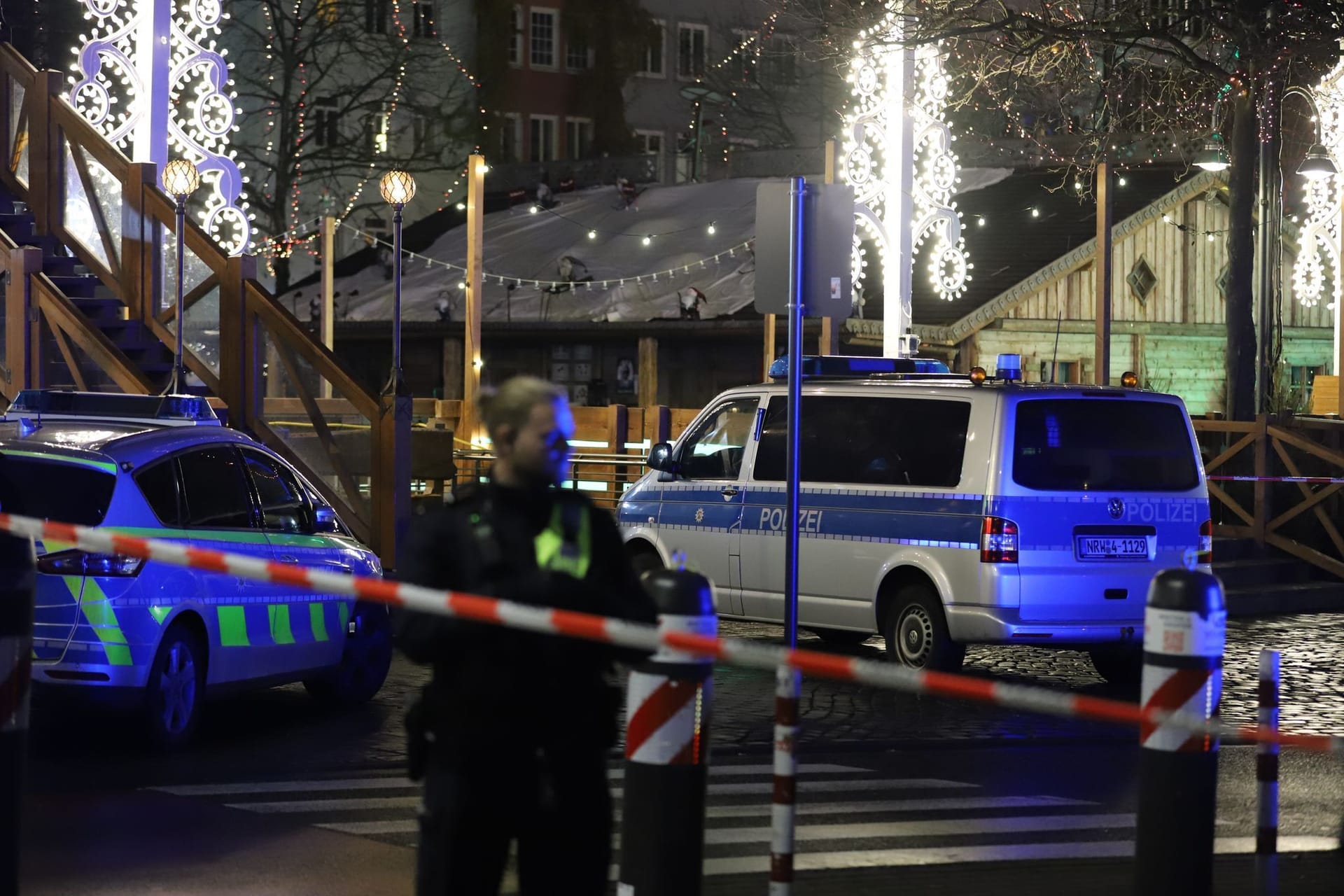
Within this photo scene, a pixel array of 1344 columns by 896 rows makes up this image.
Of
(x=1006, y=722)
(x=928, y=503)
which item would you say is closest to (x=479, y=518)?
(x=1006, y=722)

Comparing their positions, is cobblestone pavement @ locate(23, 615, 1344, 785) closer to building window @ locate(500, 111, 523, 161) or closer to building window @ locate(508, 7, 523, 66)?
building window @ locate(500, 111, 523, 161)

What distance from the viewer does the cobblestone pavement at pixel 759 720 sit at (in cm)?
1066

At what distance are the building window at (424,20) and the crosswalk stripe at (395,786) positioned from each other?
4468 centimetres

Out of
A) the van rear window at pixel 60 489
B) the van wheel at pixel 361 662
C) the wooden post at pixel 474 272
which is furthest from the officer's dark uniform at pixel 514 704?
the wooden post at pixel 474 272

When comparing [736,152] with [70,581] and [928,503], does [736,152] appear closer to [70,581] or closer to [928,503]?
[928,503]

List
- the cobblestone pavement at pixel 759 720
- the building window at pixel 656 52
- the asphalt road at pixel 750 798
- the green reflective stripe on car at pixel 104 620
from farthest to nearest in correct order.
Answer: the building window at pixel 656 52 → the cobblestone pavement at pixel 759 720 → the green reflective stripe on car at pixel 104 620 → the asphalt road at pixel 750 798

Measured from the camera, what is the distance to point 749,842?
8.62m

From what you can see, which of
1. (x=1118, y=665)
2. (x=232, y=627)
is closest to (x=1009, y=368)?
(x=1118, y=665)

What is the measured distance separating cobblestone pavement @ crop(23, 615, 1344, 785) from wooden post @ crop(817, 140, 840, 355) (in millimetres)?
7704

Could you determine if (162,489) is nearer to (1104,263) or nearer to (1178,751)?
(1178,751)

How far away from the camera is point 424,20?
54.1m

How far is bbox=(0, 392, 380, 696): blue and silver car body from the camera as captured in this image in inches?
404

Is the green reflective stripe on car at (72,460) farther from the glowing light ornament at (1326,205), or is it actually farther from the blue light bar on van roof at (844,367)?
the glowing light ornament at (1326,205)

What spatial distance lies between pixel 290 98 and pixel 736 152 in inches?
374
